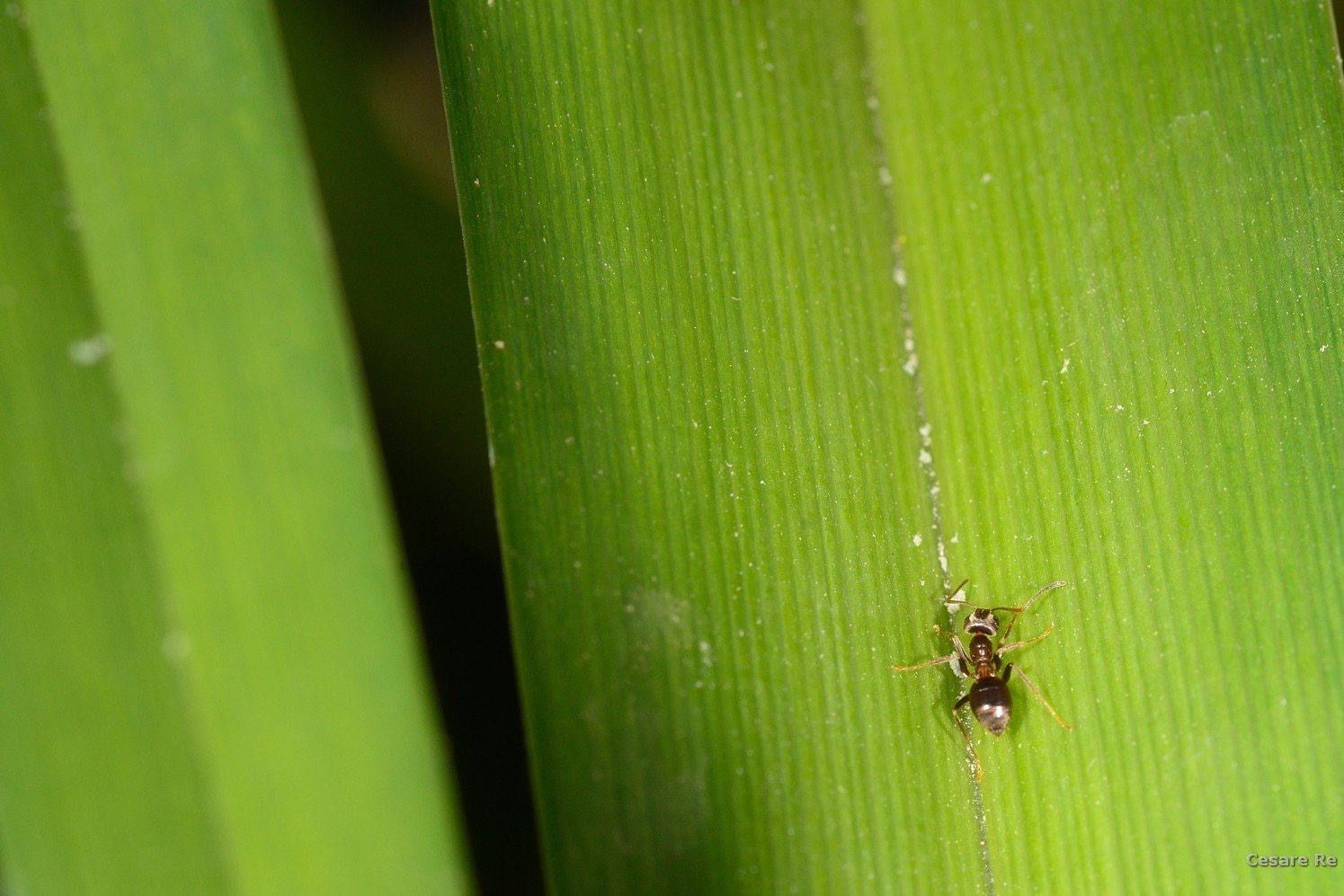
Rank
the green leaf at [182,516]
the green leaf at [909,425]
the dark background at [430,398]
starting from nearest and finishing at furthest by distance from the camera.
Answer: the green leaf at [182,516] → the green leaf at [909,425] → the dark background at [430,398]

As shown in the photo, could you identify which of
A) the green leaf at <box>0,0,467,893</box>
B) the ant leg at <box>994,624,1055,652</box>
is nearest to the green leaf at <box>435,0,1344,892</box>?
the ant leg at <box>994,624,1055,652</box>

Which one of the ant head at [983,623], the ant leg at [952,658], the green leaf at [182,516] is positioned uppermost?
the green leaf at [182,516]

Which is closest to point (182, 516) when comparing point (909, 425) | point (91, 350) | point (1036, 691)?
point (91, 350)

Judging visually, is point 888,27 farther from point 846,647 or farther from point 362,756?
point 362,756

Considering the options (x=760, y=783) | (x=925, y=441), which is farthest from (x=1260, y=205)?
(x=760, y=783)

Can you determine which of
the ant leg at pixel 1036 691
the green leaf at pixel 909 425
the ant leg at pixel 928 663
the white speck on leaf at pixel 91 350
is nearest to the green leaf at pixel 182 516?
the white speck on leaf at pixel 91 350

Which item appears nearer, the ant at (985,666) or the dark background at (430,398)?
the ant at (985,666)

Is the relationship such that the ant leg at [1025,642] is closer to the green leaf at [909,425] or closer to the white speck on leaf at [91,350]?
the green leaf at [909,425]

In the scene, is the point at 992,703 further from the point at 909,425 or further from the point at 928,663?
the point at 909,425

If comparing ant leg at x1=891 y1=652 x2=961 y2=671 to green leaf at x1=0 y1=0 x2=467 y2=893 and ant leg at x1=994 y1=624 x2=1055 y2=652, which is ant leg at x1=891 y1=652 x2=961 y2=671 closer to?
ant leg at x1=994 y1=624 x2=1055 y2=652
